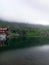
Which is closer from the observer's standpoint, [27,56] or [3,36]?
[27,56]

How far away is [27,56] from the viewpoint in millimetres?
2748

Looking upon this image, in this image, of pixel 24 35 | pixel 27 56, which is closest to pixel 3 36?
pixel 24 35

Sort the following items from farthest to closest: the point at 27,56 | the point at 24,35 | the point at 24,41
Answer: the point at 24,41 < the point at 24,35 < the point at 27,56

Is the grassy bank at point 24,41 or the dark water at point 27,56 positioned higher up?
the grassy bank at point 24,41

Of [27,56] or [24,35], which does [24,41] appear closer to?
[24,35]

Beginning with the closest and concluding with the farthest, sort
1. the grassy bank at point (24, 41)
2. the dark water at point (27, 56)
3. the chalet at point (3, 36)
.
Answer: the dark water at point (27, 56) < the chalet at point (3, 36) < the grassy bank at point (24, 41)

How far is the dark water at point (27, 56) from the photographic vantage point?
2.56m

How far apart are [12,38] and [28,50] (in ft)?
1.13

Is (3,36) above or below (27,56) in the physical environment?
above

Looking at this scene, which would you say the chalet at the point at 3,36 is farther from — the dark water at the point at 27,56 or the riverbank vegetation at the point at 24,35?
the dark water at the point at 27,56

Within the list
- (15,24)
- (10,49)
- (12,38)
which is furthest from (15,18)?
(10,49)

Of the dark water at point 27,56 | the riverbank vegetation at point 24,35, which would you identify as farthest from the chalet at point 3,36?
the dark water at point 27,56

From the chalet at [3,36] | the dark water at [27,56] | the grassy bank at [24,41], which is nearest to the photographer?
the dark water at [27,56]

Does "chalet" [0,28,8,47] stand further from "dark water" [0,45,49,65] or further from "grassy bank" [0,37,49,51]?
"dark water" [0,45,49,65]
